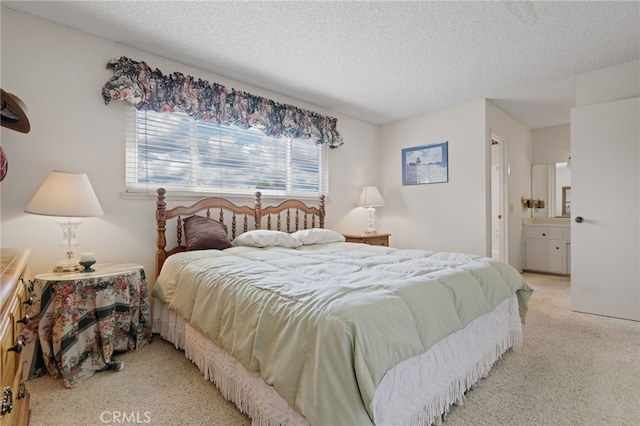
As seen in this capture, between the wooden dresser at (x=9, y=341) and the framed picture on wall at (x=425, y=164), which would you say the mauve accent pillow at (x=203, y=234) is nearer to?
the wooden dresser at (x=9, y=341)

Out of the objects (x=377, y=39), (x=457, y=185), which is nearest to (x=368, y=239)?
(x=457, y=185)

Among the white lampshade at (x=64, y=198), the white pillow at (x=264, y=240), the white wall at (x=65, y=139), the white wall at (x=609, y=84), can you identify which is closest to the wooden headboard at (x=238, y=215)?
the white wall at (x=65, y=139)

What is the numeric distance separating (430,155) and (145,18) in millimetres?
3573

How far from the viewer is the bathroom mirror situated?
4.93m

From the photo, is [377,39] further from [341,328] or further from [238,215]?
[341,328]

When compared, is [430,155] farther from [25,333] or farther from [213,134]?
[25,333]

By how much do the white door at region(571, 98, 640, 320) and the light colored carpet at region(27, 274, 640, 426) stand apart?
0.72 metres

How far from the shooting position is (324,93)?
12.0 feet

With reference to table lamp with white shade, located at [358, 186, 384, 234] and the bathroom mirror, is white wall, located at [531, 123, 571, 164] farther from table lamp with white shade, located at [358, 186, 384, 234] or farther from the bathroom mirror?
table lamp with white shade, located at [358, 186, 384, 234]

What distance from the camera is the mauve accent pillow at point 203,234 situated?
2.68m

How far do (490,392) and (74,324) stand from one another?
244 centimetres

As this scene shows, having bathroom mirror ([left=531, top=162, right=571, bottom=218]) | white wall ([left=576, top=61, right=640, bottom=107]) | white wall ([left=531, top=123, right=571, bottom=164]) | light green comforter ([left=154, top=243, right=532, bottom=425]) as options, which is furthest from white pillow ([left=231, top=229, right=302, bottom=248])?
white wall ([left=531, top=123, right=571, bottom=164])

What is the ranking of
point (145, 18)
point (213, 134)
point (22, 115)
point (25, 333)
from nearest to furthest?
point (22, 115), point (25, 333), point (145, 18), point (213, 134)

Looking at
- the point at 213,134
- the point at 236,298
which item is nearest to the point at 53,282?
the point at 236,298
